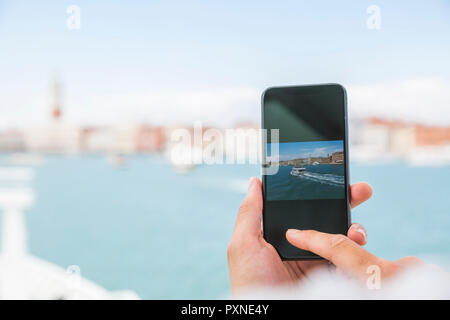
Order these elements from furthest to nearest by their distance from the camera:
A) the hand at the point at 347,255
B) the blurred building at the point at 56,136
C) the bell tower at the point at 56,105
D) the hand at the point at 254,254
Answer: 1. the bell tower at the point at 56,105
2. the blurred building at the point at 56,136
3. the hand at the point at 254,254
4. the hand at the point at 347,255

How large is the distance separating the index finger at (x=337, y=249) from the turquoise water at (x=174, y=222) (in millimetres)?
5803

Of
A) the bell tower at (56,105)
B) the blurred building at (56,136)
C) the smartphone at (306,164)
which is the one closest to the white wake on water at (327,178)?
the smartphone at (306,164)

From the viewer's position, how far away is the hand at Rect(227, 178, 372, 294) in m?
0.61

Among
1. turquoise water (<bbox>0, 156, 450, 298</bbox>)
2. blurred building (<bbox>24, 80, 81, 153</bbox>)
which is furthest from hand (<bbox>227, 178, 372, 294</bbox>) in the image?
blurred building (<bbox>24, 80, 81, 153</bbox>)

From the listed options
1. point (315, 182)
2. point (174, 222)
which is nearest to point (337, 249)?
point (315, 182)

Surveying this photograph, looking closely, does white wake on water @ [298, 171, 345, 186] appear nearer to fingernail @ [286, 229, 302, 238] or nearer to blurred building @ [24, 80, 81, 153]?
fingernail @ [286, 229, 302, 238]

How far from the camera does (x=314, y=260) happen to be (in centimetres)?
61

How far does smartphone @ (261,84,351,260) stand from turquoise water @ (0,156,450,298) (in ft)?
19.0

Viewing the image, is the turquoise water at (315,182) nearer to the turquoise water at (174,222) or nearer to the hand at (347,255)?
the hand at (347,255)

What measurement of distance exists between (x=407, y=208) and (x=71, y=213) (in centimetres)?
1086

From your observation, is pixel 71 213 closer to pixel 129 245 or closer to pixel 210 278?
pixel 129 245

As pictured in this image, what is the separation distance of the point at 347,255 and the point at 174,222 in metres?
12.8

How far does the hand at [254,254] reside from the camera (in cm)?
61

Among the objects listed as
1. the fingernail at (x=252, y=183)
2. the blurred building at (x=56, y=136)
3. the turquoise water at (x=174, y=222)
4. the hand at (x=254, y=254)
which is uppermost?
the fingernail at (x=252, y=183)
